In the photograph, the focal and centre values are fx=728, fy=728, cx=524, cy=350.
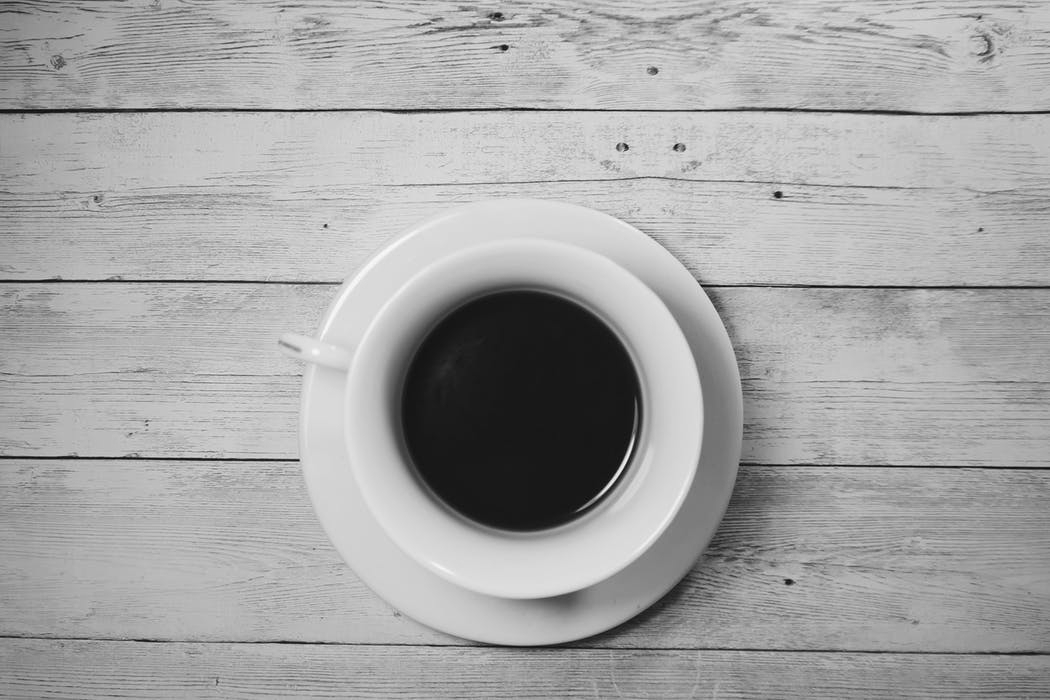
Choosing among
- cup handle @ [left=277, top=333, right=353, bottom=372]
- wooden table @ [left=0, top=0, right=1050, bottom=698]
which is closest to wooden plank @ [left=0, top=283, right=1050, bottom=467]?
wooden table @ [left=0, top=0, right=1050, bottom=698]

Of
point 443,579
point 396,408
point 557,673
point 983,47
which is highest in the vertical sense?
point 983,47

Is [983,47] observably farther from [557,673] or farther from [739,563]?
[557,673]

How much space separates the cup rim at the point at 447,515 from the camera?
0.44 m

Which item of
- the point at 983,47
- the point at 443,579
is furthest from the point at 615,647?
the point at 983,47

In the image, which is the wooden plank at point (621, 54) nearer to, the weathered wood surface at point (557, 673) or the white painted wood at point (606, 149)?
the white painted wood at point (606, 149)

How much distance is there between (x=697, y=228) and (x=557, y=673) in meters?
0.37

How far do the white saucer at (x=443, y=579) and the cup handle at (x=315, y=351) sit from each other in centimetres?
5

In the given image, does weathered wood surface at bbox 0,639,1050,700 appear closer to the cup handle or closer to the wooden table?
the wooden table

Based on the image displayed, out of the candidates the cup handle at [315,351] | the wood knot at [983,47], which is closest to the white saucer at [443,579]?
the cup handle at [315,351]

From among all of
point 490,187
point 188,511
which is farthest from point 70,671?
point 490,187

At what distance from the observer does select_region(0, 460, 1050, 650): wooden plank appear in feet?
1.92

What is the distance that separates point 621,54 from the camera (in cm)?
58

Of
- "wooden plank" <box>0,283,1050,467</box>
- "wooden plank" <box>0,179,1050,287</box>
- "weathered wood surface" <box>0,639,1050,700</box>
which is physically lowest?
"weathered wood surface" <box>0,639,1050,700</box>

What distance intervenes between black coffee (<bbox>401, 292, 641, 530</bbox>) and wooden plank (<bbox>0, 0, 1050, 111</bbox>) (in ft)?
0.68
